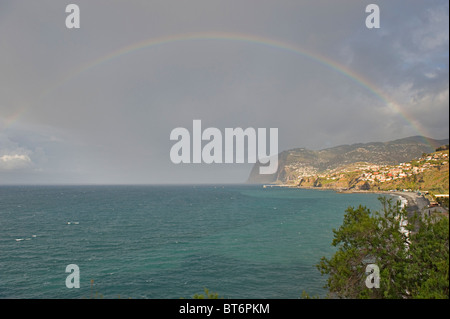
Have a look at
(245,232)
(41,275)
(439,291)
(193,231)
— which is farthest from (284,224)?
(439,291)

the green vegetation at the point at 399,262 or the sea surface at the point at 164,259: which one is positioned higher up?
the green vegetation at the point at 399,262

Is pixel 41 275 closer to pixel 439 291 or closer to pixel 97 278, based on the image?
pixel 97 278

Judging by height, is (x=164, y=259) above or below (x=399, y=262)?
below

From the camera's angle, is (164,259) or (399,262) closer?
(399,262)

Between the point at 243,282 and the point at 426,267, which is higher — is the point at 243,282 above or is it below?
below

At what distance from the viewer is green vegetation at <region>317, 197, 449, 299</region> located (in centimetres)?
1612

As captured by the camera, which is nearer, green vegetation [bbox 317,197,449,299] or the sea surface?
green vegetation [bbox 317,197,449,299]

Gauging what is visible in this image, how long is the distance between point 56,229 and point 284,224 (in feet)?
230

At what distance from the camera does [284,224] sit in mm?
84875

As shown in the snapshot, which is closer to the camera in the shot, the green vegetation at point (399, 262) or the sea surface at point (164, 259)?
the green vegetation at point (399, 262)

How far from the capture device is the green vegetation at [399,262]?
52.9 ft

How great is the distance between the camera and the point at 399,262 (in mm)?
18703

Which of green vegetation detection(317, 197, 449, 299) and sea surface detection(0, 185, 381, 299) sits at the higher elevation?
green vegetation detection(317, 197, 449, 299)
